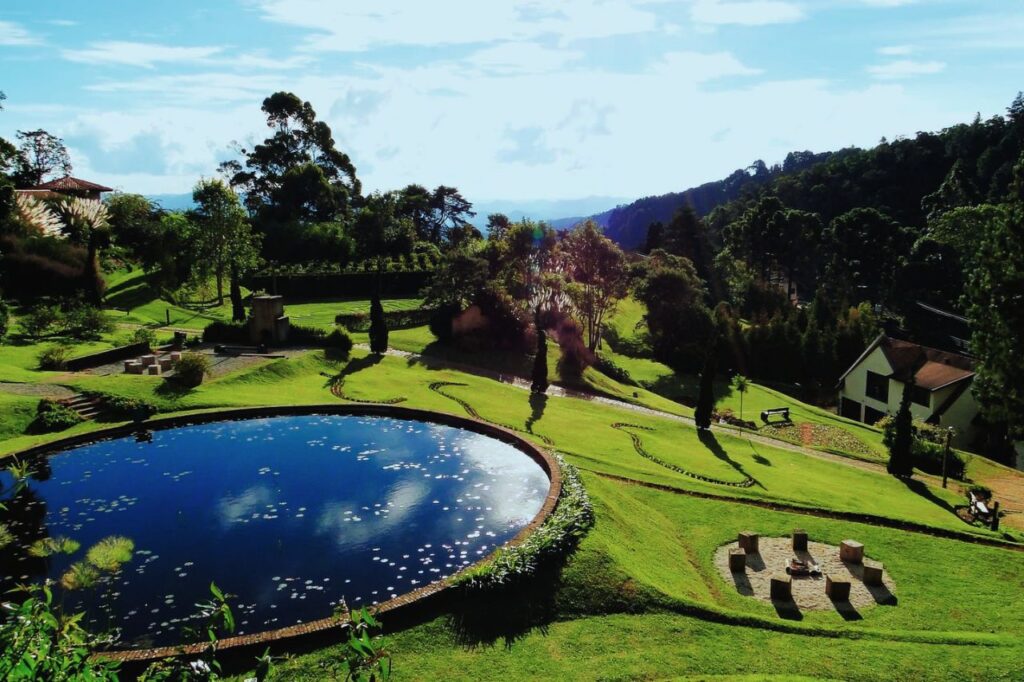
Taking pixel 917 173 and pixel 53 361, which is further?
pixel 917 173

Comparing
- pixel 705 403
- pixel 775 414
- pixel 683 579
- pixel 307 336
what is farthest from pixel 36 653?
pixel 775 414

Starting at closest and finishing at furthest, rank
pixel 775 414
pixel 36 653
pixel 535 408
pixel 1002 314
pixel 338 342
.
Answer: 1. pixel 36 653
2. pixel 1002 314
3. pixel 535 408
4. pixel 338 342
5. pixel 775 414

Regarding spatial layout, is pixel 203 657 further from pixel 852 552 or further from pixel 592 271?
pixel 592 271

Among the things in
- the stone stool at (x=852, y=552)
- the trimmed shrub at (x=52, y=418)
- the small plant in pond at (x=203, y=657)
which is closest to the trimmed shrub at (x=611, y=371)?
the stone stool at (x=852, y=552)

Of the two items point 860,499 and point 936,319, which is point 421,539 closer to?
point 860,499

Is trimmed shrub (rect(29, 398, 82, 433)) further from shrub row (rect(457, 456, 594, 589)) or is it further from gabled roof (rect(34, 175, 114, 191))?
gabled roof (rect(34, 175, 114, 191))

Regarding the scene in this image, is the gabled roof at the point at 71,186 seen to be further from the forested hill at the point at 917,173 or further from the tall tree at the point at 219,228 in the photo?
the forested hill at the point at 917,173

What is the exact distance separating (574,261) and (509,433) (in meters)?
34.6

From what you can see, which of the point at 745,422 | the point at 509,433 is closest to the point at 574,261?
the point at 745,422

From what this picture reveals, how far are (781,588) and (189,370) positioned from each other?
27.8 meters

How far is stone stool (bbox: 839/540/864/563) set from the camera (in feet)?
67.2

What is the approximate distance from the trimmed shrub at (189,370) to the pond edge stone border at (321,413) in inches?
144

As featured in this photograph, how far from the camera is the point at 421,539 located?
19391 mm

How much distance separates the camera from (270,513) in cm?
2081
